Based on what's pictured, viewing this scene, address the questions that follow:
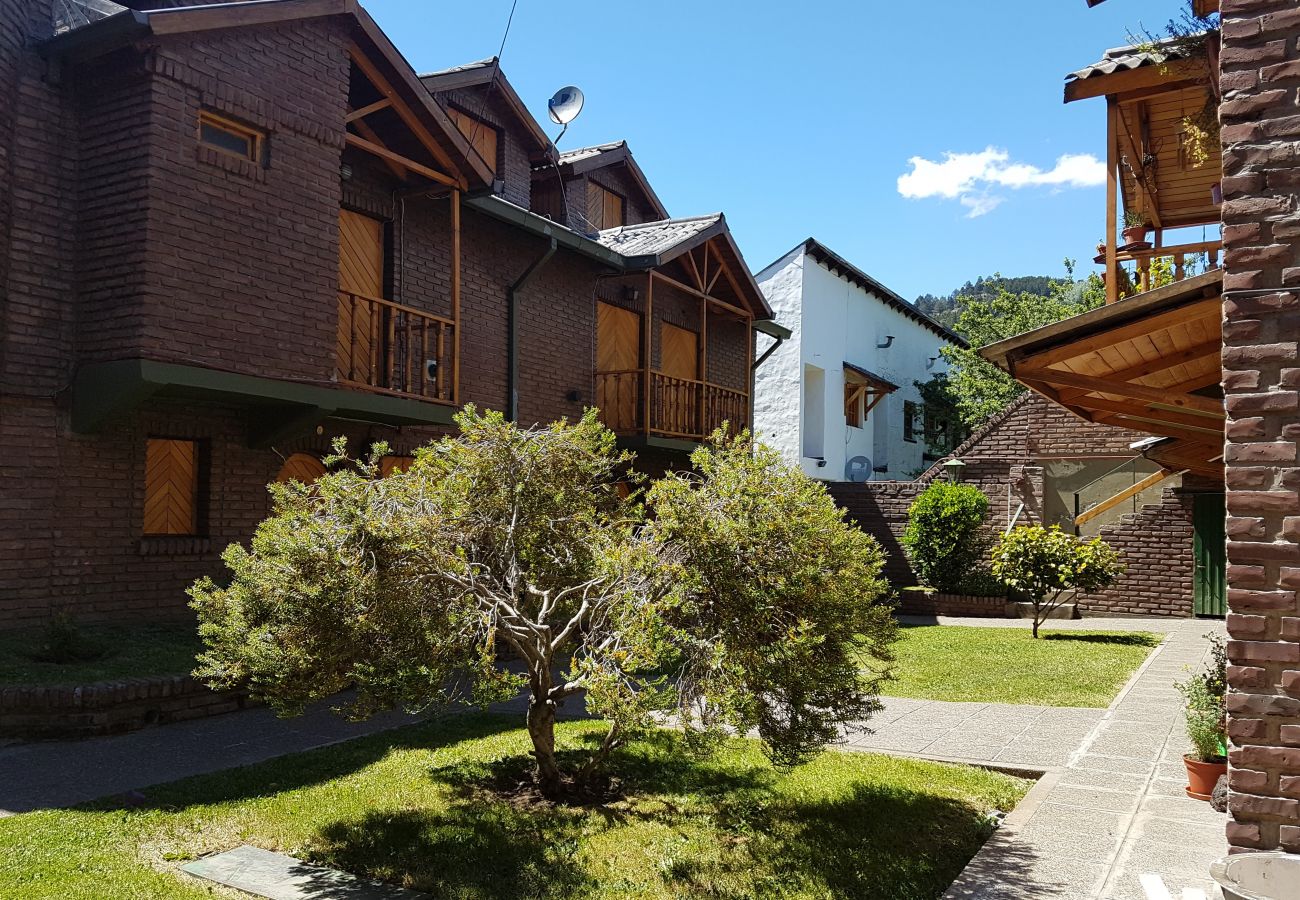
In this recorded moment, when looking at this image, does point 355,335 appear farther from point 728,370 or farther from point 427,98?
point 728,370

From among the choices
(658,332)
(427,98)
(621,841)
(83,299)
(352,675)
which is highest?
(427,98)

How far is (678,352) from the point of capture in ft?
61.0

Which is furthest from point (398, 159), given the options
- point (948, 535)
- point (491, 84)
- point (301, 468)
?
point (948, 535)

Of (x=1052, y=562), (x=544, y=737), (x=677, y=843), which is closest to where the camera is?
(x=677, y=843)

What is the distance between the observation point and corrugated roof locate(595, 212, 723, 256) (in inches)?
612

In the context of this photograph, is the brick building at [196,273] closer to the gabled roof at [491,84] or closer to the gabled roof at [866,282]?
the gabled roof at [491,84]

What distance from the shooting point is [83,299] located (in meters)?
8.84

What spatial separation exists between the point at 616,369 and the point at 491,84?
4.99 metres

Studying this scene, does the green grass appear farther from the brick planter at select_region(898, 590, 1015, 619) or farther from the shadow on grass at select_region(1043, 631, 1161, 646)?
the brick planter at select_region(898, 590, 1015, 619)

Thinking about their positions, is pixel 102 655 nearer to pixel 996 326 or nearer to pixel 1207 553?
pixel 1207 553

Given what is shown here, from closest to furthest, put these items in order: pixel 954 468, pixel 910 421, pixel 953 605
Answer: pixel 953 605 → pixel 954 468 → pixel 910 421

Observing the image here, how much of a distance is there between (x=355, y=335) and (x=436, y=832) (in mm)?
6942

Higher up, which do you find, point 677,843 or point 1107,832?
point 1107,832

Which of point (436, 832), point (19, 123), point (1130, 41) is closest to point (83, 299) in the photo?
point (19, 123)
